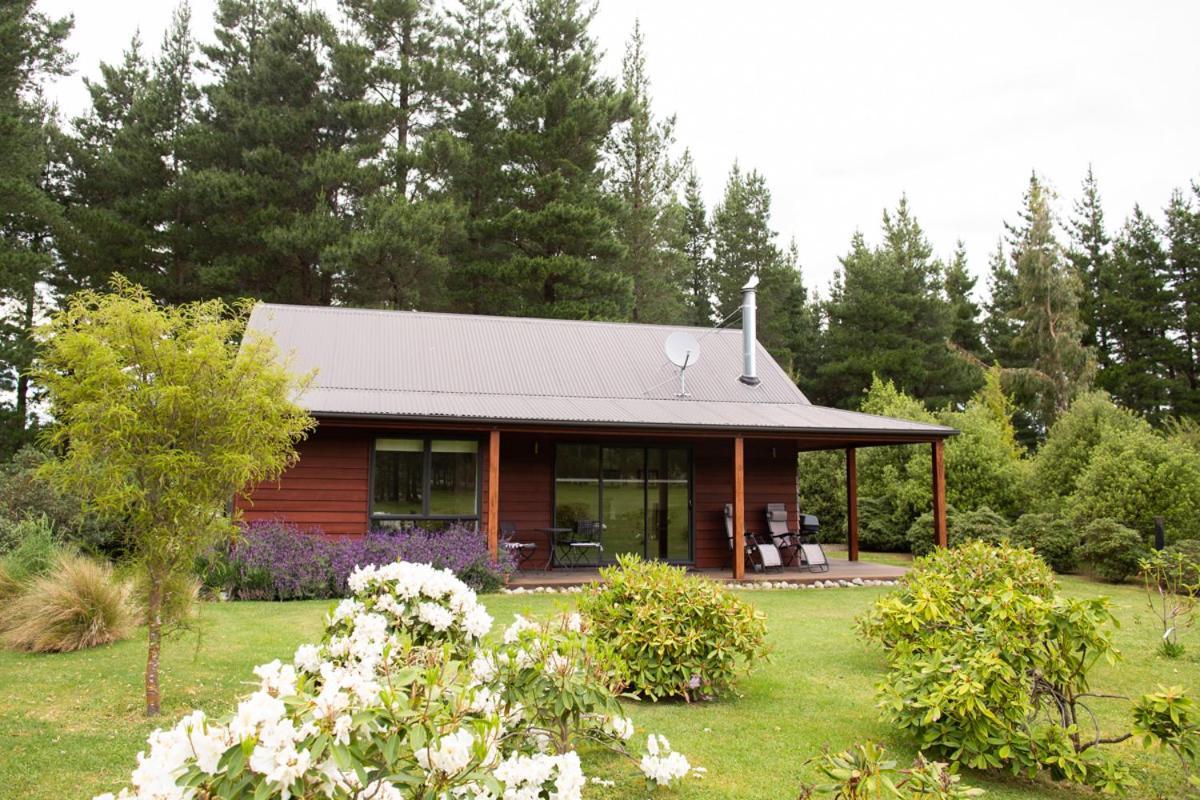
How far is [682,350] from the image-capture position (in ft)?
46.4

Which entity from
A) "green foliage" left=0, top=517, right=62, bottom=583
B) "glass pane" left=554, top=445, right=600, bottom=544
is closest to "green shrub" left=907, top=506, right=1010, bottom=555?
"glass pane" left=554, top=445, right=600, bottom=544

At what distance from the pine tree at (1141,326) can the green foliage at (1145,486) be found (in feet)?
58.1

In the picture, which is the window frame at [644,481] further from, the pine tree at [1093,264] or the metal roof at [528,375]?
the pine tree at [1093,264]

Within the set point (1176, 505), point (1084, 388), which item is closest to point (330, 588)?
point (1176, 505)

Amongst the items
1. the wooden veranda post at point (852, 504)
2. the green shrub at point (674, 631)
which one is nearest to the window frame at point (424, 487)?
the green shrub at point (674, 631)

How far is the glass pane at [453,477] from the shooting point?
38.1ft

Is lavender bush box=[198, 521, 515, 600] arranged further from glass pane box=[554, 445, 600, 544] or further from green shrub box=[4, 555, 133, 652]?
green shrub box=[4, 555, 133, 652]

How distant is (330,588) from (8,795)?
256 inches

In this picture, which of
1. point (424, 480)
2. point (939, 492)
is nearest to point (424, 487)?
point (424, 480)

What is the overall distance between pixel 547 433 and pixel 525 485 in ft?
3.78

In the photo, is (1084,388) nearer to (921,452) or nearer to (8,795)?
(921,452)

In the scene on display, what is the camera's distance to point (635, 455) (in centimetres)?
1312

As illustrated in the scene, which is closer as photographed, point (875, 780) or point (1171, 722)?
point (875, 780)

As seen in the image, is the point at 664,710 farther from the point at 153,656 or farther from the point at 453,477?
the point at 453,477
